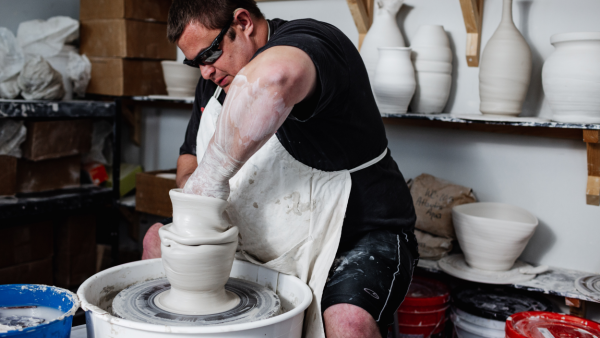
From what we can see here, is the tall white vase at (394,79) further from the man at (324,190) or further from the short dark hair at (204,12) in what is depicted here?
the short dark hair at (204,12)

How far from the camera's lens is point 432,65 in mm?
2178

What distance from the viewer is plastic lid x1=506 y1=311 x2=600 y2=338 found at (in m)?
1.55

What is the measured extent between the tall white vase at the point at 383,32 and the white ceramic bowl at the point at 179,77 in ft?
3.39

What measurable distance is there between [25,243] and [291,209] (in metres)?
1.87

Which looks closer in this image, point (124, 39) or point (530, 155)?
point (530, 155)

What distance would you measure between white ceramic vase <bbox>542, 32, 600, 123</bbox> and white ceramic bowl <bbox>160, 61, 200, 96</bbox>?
5.87ft

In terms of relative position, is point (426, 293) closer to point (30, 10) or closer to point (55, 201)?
point (55, 201)

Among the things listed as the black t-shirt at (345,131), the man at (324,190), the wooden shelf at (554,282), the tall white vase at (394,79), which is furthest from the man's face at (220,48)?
the wooden shelf at (554,282)

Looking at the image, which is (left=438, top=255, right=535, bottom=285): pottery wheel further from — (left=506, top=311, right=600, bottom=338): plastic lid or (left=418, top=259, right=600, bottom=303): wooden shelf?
(left=506, top=311, right=600, bottom=338): plastic lid

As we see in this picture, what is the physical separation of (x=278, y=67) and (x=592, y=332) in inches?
51.8

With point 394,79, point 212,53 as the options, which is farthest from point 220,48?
point 394,79

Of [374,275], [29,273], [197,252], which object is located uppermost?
[197,252]

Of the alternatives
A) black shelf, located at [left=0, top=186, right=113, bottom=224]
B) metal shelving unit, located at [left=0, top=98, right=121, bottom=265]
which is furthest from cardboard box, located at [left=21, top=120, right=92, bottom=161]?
black shelf, located at [left=0, top=186, right=113, bottom=224]

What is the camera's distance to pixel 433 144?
240 cm
